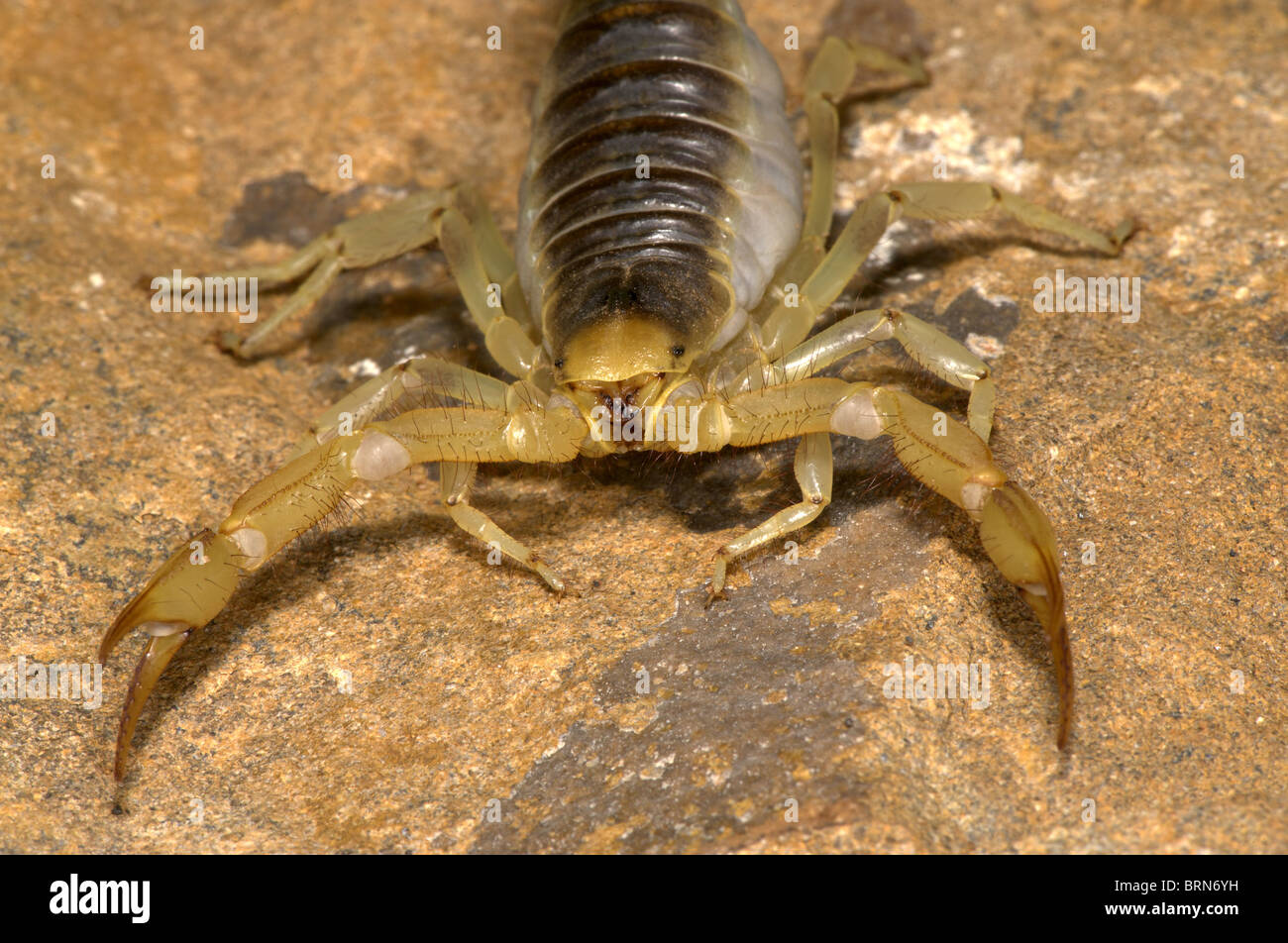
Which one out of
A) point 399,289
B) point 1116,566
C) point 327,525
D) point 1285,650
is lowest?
point 1285,650

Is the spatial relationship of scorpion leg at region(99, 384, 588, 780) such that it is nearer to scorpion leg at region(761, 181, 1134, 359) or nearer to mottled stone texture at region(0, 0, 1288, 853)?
mottled stone texture at region(0, 0, 1288, 853)

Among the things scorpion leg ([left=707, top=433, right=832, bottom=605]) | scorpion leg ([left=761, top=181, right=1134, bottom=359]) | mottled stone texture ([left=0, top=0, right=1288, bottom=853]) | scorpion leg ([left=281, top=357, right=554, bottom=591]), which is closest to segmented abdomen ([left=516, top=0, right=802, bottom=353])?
scorpion leg ([left=761, top=181, right=1134, bottom=359])

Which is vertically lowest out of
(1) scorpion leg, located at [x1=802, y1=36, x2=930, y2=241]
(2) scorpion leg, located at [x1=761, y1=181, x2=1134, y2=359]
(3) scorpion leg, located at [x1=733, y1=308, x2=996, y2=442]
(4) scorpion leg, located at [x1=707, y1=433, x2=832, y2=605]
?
(4) scorpion leg, located at [x1=707, y1=433, x2=832, y2=605]

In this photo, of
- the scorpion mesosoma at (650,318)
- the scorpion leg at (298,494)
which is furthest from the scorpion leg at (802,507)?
the scorpion leg at (298,494)

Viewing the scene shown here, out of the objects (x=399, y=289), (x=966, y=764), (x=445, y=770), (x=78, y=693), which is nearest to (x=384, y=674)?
(x=445, y=770)

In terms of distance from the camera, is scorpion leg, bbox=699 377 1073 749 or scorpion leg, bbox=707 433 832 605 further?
scorpion leg, bbox=707 433 832 605

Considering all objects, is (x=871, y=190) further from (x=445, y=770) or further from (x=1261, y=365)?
(x=445, y=770)

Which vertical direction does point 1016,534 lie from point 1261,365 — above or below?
below

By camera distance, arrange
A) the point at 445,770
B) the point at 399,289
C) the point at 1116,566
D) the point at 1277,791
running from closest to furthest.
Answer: the point at 1277,791, the point at 445,770, the point at 1116,566, the point at 399,289
